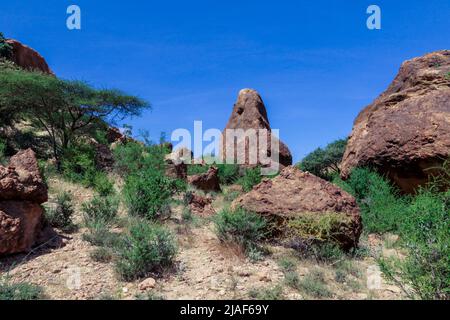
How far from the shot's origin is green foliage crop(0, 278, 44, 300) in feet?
13.3

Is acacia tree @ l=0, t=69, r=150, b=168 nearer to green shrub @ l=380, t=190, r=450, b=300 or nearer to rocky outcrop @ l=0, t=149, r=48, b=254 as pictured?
rocky outcrop @ l=0, t=149, r=48, b=254

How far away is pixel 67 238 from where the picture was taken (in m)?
5.87

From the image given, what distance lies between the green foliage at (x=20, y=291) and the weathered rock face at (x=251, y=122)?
1462cm

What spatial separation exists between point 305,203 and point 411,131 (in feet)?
15.3

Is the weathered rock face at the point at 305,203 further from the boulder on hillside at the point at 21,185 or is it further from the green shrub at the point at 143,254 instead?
the boulder on hillside at the point at 21,185

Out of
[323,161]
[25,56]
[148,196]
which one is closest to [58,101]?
[148,196]

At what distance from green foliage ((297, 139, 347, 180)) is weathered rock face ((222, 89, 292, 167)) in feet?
3.54

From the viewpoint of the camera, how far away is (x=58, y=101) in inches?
507

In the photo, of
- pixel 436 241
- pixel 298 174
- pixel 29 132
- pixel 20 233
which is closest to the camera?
pixel 436 241

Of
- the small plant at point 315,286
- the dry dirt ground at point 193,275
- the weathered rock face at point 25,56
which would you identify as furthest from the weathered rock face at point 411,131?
the weathered rock face at point 25,56

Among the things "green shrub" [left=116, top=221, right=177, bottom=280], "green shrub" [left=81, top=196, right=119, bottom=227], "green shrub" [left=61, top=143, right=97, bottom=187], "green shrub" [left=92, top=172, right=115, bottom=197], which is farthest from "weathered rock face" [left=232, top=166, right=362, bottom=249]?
"green shrub" [left=61, top=143, right=97, bottom=187]

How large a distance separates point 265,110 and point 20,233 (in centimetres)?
1776
